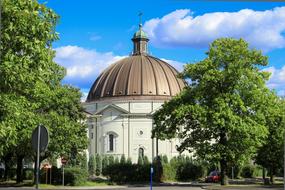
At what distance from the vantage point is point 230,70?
3419 cm

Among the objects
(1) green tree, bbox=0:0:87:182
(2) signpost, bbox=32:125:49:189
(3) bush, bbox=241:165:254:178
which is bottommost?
(3) bush, bbox=241:165:254:178

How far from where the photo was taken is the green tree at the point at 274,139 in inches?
1389

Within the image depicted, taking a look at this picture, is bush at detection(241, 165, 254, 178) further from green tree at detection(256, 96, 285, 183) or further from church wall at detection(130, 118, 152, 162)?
church wall at detection(130, 118, 152, 162)

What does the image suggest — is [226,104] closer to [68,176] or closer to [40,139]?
[68,176]

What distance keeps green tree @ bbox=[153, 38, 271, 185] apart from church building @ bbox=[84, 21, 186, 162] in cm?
5156

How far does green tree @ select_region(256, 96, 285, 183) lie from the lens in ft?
116

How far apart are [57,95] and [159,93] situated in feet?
170

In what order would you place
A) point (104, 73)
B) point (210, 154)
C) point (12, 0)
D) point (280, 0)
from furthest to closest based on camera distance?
point (104, 73)
point (210, 154)
point (12, 0)
point (280, 0)

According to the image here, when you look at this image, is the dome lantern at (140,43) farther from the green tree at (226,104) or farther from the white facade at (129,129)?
the green tree at (226,104)

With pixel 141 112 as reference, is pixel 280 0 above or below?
below

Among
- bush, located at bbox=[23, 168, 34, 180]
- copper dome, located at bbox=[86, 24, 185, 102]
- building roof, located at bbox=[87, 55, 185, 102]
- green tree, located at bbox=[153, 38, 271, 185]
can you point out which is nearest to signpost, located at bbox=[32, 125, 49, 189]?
green tree, located at bbox=[153, 38, 271, 185]

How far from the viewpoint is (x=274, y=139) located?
3925 centimetres

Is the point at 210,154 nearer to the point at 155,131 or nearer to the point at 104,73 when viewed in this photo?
the point at 155,131

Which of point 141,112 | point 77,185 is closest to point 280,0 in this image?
point 77,185
